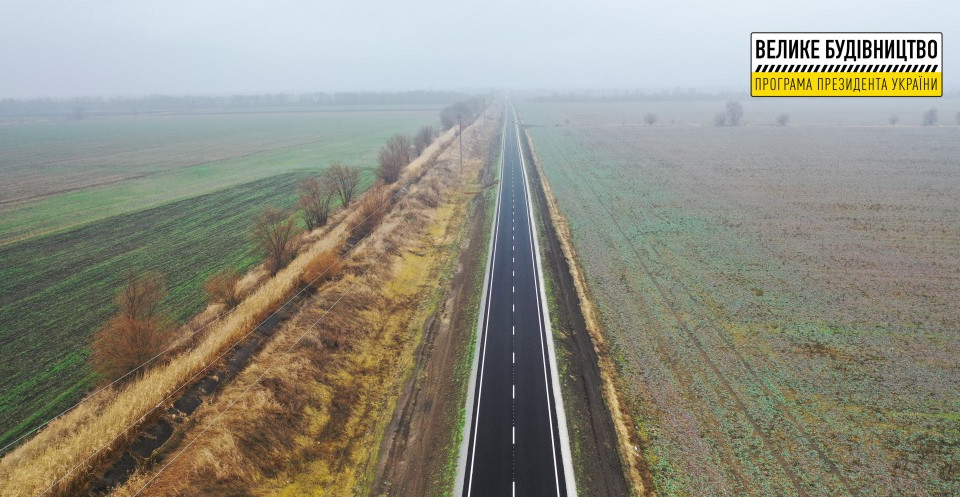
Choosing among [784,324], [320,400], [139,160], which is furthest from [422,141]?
[320,400]

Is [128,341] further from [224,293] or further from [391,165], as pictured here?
[391,165]

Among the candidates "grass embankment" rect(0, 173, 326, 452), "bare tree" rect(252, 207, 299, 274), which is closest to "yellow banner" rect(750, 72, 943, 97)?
"bare tree" rect(252, 207, 299, 274)

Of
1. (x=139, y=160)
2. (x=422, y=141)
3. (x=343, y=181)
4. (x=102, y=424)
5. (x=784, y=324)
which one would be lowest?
(x=784, y=324)

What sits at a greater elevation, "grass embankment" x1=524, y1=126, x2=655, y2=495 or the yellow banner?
the yellow banner

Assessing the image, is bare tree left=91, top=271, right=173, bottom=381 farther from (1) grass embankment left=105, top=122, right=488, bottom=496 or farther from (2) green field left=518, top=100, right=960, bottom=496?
(2) green field left=518, top=100, right=960, bottom=496

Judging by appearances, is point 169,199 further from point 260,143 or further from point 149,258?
point 260,143

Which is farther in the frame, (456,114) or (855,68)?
(456,114)

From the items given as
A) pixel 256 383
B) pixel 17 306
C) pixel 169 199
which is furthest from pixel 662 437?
pixel 169 199
